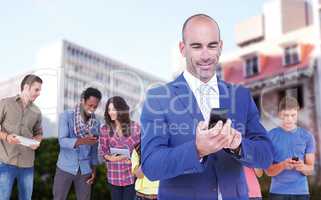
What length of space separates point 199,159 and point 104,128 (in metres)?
4.27

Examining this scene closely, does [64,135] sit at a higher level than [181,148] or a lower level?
higher

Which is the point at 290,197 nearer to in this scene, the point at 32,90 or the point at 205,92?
the point at 32,90

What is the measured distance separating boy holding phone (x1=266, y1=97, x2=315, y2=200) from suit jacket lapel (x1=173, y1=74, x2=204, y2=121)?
343 centimetres

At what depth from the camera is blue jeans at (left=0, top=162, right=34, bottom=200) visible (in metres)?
5.93

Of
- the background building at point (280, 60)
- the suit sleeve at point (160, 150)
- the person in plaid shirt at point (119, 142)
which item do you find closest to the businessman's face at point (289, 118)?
the person in plaid shirt at point (119, 142)

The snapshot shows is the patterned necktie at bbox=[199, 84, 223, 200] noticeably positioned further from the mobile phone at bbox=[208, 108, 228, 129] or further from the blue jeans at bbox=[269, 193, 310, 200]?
the blue jeans at bbox=[269, 193, 310, 200]

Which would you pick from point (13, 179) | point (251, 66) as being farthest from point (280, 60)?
point (13, 179)

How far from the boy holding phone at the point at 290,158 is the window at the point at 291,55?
1958 centimetres

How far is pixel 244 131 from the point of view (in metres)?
2.32

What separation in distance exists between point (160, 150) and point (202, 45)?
0.50 meters

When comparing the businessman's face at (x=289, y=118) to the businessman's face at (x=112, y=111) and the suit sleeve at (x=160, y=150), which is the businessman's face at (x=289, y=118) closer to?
the businessman's face at (x=112, y=111)

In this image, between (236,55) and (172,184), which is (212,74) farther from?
(236,55)

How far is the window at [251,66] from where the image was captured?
87.6ft

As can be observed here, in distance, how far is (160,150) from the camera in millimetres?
2098
